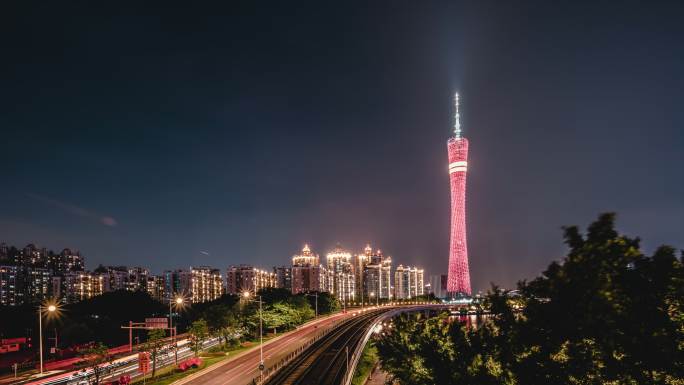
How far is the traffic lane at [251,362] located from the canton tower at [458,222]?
156 ft

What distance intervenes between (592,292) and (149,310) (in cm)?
10834

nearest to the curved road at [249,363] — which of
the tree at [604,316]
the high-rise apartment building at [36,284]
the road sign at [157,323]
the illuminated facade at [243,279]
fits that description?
the road sign at [157,323]

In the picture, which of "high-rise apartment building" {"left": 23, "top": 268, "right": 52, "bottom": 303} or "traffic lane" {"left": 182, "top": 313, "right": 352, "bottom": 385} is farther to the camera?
"high-rise apartment building" {"left": 23, "top": 268, "right": 52, "bottom": 303}

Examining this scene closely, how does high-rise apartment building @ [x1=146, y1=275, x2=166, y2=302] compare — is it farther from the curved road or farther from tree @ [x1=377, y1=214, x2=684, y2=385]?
tree @ [x1=377, y1=214, x2=684, y2=385]

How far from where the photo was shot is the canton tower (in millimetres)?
106062

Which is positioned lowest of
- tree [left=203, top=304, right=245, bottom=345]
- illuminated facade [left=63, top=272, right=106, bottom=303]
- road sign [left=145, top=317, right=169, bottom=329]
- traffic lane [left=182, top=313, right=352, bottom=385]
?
illuminated facade [left=63, top=272, right=106, bottom=303]

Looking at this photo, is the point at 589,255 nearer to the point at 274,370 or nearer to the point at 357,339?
the point at 274,370

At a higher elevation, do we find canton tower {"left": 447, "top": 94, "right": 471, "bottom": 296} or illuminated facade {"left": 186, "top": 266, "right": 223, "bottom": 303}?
canton tower {"left": 447, "top": 94, "right": 471, "bottom": 296}

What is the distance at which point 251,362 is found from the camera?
151 feet

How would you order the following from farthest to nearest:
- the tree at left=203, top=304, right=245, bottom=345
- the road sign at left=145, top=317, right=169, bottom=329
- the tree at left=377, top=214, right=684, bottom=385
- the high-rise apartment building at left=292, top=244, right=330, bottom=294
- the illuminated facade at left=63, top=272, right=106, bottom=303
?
the high-rise apartment building at left=292, top=244, right=330, bottom=294 → the illuminated facade at left=63, top=272, right=106, bottom=303 → the tree at left=203, top=304, right=245, bottom=345 → the road sign at left=145, top=317, right=169, bottom=329 → the tree at left=377, top=214, right=684, bottom=385

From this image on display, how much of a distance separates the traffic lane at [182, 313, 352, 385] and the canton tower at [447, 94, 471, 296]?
47.7m

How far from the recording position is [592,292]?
9.16m

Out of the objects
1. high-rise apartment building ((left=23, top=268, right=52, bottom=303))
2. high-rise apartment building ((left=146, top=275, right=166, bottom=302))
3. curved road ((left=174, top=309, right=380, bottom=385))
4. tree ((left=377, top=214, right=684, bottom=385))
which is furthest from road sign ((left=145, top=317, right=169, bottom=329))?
high-rise apartment building ((left=146, top=275, right=166, bottom=302))

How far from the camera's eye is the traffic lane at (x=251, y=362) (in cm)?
3797
